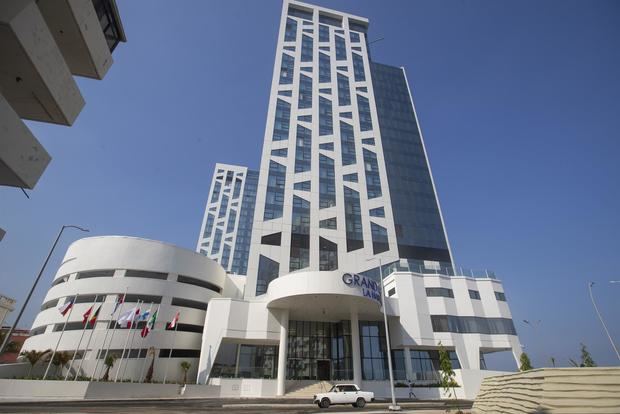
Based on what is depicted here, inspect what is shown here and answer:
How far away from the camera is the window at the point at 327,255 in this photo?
45.4m

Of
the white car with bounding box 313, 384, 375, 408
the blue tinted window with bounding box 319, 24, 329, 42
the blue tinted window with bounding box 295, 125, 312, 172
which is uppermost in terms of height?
the blue tinted window with bounding box 319, 24, 329, 42

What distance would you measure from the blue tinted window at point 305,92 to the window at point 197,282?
36310 mm

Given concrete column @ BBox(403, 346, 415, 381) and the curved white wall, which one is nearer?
concrete column @ BBox(403, 346, 415, 381)

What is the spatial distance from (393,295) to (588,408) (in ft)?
109

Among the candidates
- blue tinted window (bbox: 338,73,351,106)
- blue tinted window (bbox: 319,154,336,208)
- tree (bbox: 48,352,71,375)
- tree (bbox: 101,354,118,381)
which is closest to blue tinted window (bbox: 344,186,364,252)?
blue tinted window (bbox: 319,154,336,208)

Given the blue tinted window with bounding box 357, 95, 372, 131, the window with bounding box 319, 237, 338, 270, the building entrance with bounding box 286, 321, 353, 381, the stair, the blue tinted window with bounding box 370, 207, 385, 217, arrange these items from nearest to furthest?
the stair
the building entrance with bounding box 286, 321, 353, 381
the window with bounding box 319, 237, 338, 270
the blue tinted window with bounding box 370, 207, 385, 217
the blue tinted window with bounding box 357, 95, 372, 131

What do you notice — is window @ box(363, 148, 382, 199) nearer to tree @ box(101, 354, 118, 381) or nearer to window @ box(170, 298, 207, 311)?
window @ box(170, 298, 207, 311)

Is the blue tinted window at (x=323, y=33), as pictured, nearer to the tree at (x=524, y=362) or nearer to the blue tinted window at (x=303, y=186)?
the blue tinted window at (x=303, y=186)

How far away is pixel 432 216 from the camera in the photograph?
5600 cm

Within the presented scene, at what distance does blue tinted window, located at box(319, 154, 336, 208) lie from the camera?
5089 centimetres

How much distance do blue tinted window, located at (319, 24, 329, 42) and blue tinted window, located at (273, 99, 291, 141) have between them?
25061 mm

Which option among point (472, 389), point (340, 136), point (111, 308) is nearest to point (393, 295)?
point (472, 389)

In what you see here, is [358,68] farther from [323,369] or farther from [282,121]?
[323,369]

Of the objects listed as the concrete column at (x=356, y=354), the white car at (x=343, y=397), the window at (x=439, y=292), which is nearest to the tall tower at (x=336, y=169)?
the window at (x=439, y=292)
